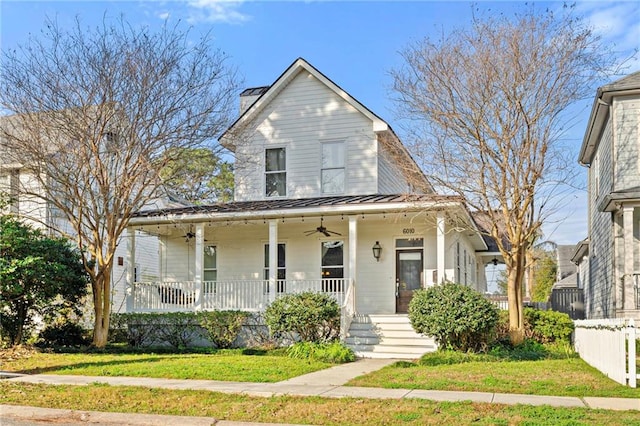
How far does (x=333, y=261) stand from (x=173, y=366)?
26.5 ft

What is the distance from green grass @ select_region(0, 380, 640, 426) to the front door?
1044 centimetres

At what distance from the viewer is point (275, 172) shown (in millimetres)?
20719

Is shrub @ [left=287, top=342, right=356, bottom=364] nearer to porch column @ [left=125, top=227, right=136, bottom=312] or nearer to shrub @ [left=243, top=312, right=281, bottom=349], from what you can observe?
shrub @ [left=243, top=312, right=281, bottom=349]

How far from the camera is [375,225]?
62.4 feet

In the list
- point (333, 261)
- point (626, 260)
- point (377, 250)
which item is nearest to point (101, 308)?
point (333, 261)

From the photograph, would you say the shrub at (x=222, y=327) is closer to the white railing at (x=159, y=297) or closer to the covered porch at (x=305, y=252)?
the covered porch at (x=305, y=252)

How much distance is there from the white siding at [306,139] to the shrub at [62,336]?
21.0ft

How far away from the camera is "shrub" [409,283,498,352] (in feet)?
45.1

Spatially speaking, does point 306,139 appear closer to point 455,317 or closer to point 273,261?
point 273,261

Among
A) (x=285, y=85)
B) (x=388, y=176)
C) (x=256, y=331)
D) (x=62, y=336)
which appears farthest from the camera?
(x=285, y=85)

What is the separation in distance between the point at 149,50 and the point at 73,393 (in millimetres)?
9484

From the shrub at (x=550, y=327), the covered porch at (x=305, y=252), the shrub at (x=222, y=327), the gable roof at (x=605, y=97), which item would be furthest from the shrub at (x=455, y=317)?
the gable roof at (x=605, y=97)

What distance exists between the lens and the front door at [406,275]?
61.4ft

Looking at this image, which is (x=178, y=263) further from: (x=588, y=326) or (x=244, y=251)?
(x=588, y=326)
